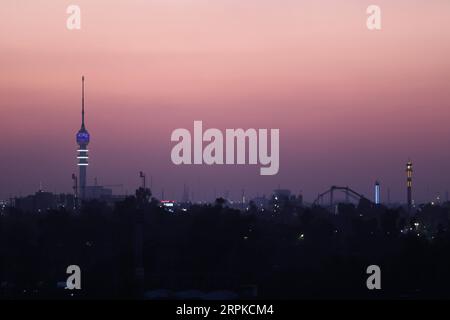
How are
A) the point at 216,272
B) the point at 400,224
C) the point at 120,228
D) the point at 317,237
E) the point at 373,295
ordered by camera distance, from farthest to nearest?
the point at 400,224
the point at 317,237
the point at 120,228
the point at 216,272
the point at 373,295

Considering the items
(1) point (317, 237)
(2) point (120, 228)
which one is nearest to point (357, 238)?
(1) point (317, 237)

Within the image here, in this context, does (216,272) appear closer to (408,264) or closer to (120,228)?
(408,264)

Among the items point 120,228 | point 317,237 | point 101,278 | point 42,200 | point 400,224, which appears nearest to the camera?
point 101,278
